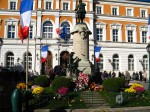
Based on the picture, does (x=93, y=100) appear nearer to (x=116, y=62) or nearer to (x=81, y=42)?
(x=81, y=42)

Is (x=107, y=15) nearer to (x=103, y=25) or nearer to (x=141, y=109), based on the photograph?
(x=103, y=25)

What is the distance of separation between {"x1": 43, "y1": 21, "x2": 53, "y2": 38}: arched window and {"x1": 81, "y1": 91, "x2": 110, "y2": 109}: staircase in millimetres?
30311

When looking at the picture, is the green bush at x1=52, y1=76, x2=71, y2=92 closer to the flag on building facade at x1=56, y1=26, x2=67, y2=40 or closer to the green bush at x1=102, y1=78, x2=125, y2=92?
the green bush at x1=102, y1=78, x2=125, y2=92

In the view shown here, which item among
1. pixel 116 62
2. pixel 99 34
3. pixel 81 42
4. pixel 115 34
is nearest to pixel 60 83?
pixel 81 42

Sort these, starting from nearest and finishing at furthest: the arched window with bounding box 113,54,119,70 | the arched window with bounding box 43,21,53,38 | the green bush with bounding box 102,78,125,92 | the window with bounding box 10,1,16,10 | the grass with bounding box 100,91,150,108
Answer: the grass with bounding box 100,91,150,108 → the green bush with bounding box 102,78,125,92 → the arched window with bounding box 43,21,53,38 → the window with bounding box 10,1,16,10 → the arched window with bounding box 113,54,119,70

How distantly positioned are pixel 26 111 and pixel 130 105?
6.45m

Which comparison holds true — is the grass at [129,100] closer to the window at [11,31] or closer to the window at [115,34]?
the window at [11,31]

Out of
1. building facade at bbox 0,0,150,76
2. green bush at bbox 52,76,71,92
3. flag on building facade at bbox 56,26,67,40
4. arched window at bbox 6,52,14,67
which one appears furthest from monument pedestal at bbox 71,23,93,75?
arched window at bbox 6,52,14,67

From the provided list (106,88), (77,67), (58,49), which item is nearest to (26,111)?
(106,88)

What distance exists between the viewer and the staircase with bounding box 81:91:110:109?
1631 centimetres

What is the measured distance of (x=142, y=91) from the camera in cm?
1864

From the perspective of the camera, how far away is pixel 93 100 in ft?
56.3

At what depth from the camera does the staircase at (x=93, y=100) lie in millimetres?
16308

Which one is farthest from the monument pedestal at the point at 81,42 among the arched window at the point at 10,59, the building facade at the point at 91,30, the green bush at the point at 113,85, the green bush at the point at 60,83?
the arched window at the point at 10,59
